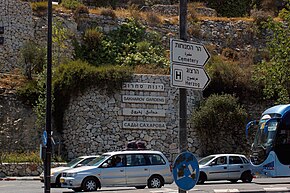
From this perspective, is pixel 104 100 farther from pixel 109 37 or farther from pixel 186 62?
pixel 186 62

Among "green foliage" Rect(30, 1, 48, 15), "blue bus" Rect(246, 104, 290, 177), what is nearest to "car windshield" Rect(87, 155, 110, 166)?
"blue bus" Rect(246, 104, 290, 177)

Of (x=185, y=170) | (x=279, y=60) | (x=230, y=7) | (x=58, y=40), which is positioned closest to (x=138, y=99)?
(x=58, y=40)

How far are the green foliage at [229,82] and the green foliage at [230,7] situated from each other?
742 inches

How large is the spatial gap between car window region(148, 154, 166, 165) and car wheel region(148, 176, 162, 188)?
63 centimetres

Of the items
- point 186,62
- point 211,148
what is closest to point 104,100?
point 211,148

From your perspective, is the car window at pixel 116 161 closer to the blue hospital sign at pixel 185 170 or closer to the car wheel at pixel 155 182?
the car wheel at pixel 155 182

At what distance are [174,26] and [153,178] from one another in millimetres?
23632

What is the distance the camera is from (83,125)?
31.4 m

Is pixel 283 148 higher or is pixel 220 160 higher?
pixel 283 148

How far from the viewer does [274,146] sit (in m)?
21.6

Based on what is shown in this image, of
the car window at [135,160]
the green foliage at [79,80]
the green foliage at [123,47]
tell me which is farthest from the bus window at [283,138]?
the green foliage at [123,47]

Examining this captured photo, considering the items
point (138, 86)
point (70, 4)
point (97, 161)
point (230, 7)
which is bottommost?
point (97, 161)

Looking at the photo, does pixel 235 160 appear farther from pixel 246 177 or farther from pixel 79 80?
pixel 79 80

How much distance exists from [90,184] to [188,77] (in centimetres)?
1226
